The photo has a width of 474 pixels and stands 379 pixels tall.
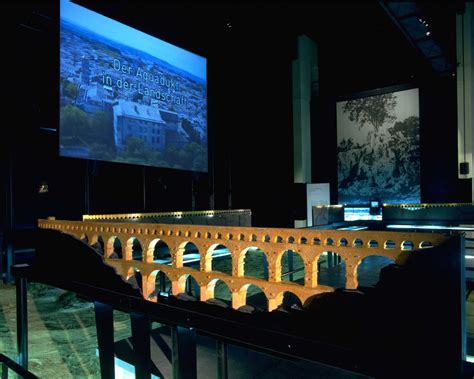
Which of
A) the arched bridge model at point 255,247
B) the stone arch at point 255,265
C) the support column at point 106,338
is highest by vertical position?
the arched bridge model at point 255,247

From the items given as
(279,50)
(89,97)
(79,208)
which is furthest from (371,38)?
(79,208)

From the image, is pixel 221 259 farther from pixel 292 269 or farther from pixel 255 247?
pixel 255 247

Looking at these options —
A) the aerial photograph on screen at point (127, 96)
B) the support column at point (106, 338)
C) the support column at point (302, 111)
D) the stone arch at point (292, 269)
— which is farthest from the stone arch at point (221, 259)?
the support column at point (302, 111)

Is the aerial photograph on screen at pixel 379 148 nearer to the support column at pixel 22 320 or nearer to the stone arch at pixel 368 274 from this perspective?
the stone arch at pixel 368 274

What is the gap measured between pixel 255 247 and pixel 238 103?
8096 millimetres

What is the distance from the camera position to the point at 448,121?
761 centimetres

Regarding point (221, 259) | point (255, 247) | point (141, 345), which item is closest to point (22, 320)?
point (141, 345)

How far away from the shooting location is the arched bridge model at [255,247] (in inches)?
38.6

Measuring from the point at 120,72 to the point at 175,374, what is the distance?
17.0 feet

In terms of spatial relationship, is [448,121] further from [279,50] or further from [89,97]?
[89,97]

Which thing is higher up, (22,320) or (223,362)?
(223,362)

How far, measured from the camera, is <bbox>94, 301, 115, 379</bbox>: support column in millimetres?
1545

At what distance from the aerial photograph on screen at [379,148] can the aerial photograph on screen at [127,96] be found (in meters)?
3.93

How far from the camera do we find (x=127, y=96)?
5.66 m
